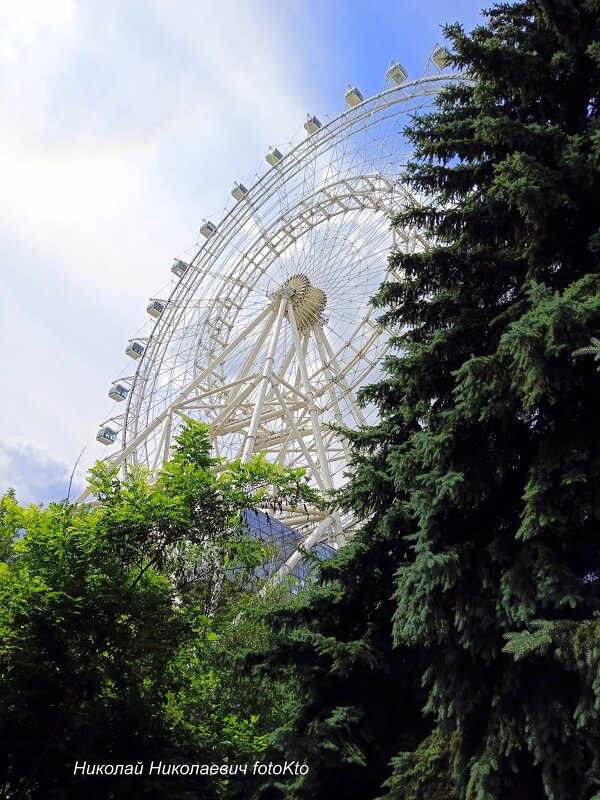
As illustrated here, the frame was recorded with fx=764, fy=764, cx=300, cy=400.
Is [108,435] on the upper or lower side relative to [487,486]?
upper

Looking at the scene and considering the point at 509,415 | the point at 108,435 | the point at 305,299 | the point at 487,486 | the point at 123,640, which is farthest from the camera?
the point at 108,435

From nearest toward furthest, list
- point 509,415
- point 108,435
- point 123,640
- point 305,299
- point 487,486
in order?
point 509,415, point 487,486, point 123,640, point 305,299, point 108,435

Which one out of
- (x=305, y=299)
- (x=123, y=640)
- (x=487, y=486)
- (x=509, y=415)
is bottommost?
(x=487, y=486)

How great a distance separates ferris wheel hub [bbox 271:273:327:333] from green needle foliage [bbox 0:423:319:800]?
49.9ft

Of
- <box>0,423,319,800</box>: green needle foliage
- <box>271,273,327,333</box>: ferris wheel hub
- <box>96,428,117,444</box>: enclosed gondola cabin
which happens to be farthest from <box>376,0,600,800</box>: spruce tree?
<box>96,428,117,444</box>: enclosed gondola cabin

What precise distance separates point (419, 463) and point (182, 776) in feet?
15.4

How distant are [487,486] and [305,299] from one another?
19529 millimetres

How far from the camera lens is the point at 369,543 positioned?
8906 millimetres

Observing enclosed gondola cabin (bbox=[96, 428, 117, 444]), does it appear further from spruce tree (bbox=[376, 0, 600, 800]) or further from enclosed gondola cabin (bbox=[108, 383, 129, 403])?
spruce tree (bbox=[376, 0, 600, 800])

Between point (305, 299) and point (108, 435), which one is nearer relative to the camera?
Answer: point (305, 299)

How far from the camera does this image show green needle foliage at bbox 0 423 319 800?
8.97 metres

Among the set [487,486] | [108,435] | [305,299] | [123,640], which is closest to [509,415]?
[487,486]

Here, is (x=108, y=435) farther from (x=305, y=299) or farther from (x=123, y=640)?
(x=123, y=640)

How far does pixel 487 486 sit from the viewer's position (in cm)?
758
